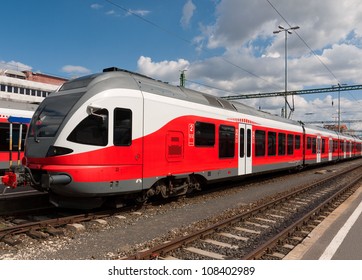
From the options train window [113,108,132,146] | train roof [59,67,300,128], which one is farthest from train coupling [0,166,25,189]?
train roof [59,67,300,128]

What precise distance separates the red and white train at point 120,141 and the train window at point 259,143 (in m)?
3.10

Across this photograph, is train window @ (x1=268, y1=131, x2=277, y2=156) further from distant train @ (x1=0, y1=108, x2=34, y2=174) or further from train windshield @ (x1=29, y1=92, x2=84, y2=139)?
distant train @ (x1=0, y1=108, x2=34, y2=174)

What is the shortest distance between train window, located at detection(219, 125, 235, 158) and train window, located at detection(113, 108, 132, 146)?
4478 mm

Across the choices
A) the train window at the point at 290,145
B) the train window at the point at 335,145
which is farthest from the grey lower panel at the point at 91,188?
the train window at the point at 335,145

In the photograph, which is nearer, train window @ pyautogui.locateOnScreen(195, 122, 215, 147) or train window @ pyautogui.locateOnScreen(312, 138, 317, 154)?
train window @ pyautogui.locateOnScreen(195, 122, 215, 147)

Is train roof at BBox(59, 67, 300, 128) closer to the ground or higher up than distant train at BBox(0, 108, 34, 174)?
higher up

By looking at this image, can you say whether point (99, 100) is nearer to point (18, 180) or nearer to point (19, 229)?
point (18, 180)

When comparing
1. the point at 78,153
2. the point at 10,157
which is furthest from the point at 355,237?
the point at 10,157

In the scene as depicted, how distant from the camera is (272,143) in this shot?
52.3ft

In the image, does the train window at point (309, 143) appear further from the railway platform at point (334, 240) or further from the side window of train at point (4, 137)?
the side window of train at point (4, 137)

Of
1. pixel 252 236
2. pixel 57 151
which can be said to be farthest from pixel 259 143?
pixel 57 151

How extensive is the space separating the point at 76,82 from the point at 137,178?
113 inches

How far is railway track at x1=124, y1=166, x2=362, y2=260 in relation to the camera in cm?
568

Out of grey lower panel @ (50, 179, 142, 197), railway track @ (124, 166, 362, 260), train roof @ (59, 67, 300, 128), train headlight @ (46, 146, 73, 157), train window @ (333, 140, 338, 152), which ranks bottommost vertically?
railway track @ (124, 166, 362, 260)
